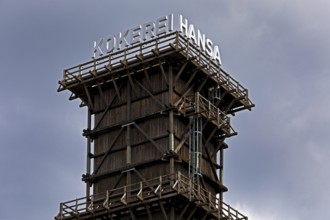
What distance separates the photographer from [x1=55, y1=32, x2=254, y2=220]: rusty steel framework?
119 meters

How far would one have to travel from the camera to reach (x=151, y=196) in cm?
11781

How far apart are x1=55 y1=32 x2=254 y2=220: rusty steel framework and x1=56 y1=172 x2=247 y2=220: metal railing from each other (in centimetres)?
8

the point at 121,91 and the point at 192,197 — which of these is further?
the point at 121,91

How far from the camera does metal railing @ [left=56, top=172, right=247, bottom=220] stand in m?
117

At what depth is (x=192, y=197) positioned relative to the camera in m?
117

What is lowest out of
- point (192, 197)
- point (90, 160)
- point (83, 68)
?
point (192, 197)

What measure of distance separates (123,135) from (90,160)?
13.5ft

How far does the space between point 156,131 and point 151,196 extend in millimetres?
6704

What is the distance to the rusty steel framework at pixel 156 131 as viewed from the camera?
11900cm

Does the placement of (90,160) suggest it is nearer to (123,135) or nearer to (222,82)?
(123,135)

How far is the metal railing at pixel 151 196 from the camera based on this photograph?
116875 mm

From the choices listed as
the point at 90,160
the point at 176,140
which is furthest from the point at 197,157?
the point at 90,160

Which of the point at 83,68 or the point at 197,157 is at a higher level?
the point at 83,68

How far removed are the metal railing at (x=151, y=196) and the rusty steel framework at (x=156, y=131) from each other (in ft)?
0.28
